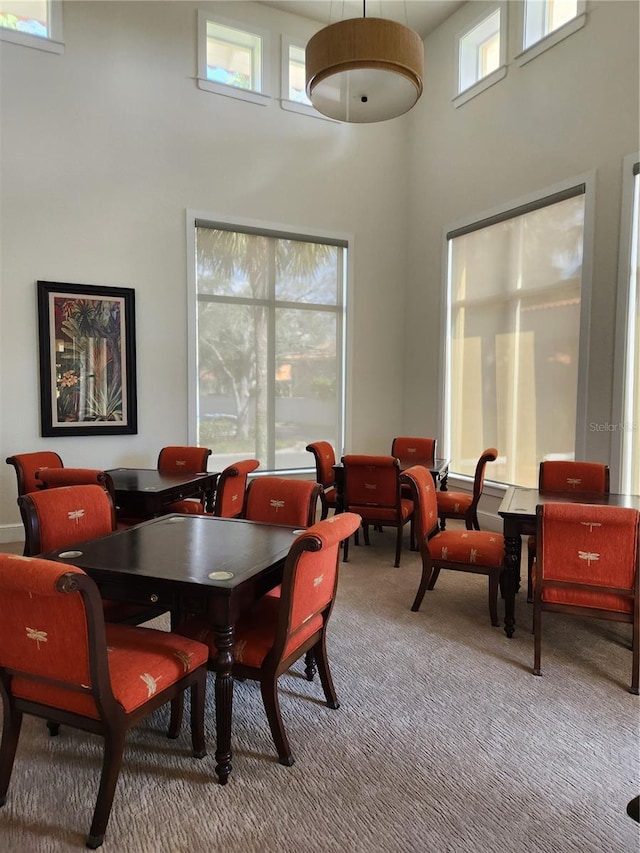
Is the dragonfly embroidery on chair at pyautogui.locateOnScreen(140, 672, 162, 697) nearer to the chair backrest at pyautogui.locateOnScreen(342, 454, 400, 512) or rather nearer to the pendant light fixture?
the chair backrest at pyautogui.locateOnScreen(342, 454, 400, 512)

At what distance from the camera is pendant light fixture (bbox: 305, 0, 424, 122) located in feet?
9.45

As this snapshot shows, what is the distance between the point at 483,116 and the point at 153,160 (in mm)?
3497

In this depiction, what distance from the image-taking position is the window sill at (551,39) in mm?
4488

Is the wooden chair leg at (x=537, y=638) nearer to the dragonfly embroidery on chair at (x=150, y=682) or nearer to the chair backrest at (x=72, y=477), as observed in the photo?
the dragonfly embroidery on chair at (x=150, y=682)

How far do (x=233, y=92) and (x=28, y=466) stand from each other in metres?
4.45

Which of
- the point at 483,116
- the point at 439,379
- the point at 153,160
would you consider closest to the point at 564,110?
the point at 483,116

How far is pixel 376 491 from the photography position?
A: 4438 mm

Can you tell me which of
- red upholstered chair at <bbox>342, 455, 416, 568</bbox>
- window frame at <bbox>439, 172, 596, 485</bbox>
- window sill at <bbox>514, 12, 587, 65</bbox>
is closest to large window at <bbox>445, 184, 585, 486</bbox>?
window frame at <bbox>439, 172, 596, 485</bbox>

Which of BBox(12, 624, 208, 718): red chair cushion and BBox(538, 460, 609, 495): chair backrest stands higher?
BBox(538, 460, 609, 495): chair backrest

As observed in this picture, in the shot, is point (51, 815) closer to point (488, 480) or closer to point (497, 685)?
point (497, 685)

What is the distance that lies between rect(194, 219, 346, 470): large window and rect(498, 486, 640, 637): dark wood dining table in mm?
3393

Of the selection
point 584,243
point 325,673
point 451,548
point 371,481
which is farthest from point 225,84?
point 325,673

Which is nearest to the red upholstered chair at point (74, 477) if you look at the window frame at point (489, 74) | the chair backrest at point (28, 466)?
the chair backrest at point (28, 466)

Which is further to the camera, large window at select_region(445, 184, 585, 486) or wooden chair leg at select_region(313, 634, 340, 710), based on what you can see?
large window at select_region(445, 184, 585, 486)
